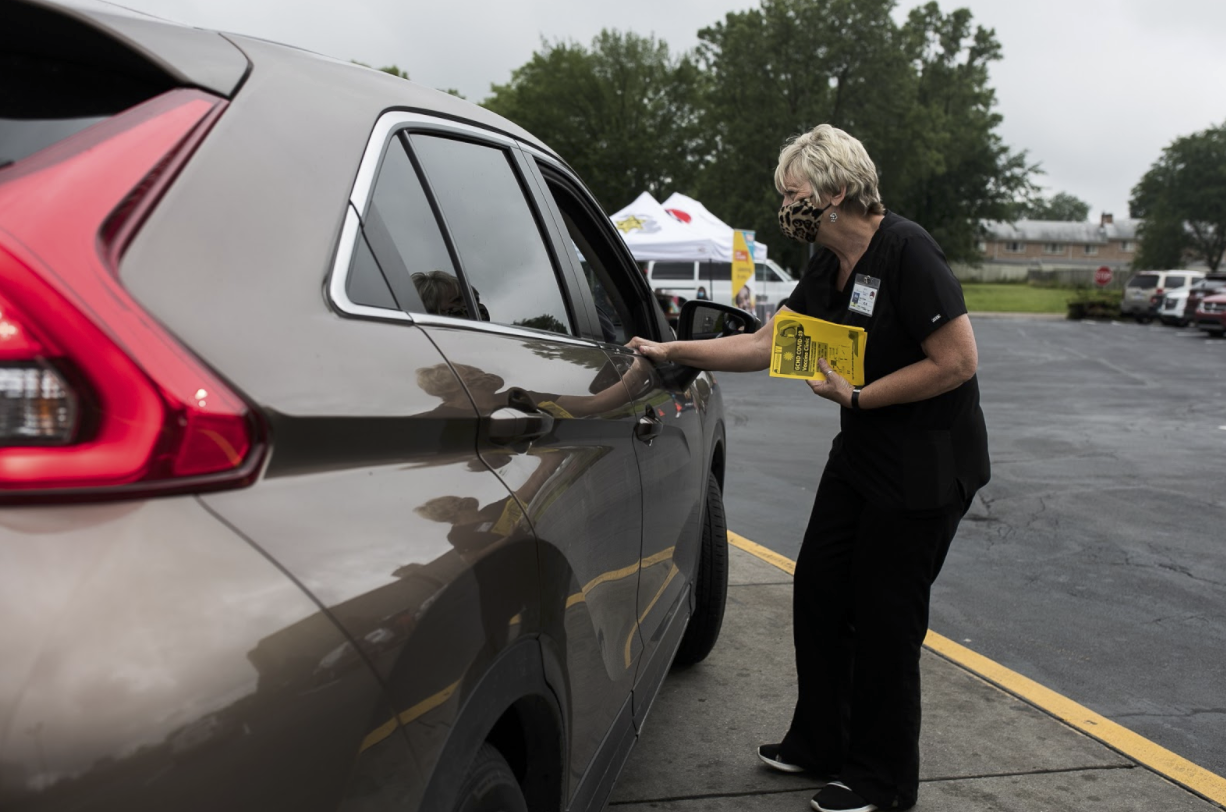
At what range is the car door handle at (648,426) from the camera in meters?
2.54

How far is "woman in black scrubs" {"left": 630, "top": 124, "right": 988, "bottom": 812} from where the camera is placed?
115 inches

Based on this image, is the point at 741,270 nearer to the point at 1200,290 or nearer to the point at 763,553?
the point at 763,553

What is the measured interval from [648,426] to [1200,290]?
3978 cm

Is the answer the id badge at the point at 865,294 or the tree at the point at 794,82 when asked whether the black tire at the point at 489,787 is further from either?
the tree at the point at 794,82

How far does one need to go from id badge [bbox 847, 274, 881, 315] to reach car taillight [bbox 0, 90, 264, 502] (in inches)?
84.2

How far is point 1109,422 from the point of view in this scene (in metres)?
12.3

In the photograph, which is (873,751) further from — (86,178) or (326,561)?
(86,178)

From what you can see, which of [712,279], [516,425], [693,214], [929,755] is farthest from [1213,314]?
[516,425]

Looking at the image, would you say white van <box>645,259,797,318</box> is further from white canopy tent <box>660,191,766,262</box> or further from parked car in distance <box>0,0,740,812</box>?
parked car in distance <box>0,0,740,812</box>

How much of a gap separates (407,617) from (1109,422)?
41.4ft

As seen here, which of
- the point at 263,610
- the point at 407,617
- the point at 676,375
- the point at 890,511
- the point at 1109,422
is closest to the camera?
the point at 263,610

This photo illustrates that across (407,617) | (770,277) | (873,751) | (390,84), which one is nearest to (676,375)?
(873,751)

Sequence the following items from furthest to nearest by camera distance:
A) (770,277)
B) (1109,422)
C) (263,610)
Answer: (770,277) < (1109,422) < (263,610)

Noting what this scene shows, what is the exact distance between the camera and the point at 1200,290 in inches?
1443
